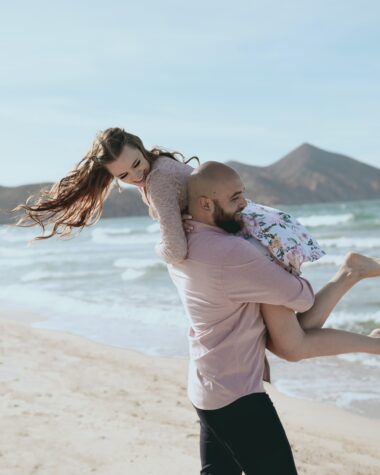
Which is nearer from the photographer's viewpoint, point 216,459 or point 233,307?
point 233,307

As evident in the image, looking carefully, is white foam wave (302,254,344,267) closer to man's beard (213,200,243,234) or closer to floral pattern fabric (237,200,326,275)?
floral pattern fabric (237,200,326,275)

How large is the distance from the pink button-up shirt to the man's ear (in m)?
0.07

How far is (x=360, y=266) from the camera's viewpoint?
2846mm

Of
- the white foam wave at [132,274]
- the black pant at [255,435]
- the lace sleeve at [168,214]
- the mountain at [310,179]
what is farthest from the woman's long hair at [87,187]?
the mountain at [310,179]

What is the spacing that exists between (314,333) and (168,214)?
28.0 inches

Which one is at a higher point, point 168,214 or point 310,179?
point 168,214

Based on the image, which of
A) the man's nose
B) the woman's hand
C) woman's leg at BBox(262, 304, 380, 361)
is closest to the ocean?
the woman's hand

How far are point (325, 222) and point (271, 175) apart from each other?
90891 mm

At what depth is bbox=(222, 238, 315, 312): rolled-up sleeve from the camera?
2.32 metres

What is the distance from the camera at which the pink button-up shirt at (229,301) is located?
7.63 ft

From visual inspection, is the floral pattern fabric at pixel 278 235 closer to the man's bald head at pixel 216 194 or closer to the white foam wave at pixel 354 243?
the man's bald head at pixel 216 194

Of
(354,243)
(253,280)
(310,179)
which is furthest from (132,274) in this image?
(310,179)

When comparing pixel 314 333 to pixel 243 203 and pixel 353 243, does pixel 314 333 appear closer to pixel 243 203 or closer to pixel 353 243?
pixel 243 203

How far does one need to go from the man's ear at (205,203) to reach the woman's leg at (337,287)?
572mm
